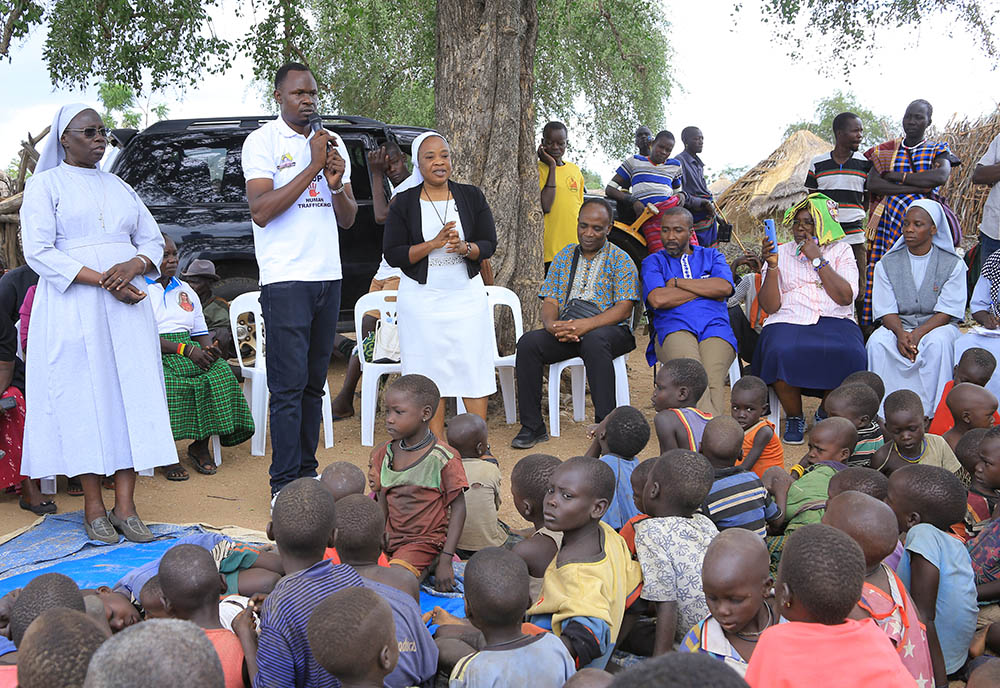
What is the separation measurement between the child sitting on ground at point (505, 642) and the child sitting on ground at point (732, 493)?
115 centimetres

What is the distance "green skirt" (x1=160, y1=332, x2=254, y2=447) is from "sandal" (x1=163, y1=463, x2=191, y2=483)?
0.21m

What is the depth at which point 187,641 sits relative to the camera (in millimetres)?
1349

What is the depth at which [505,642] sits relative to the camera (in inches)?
93.4

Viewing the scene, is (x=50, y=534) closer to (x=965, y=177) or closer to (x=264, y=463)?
(x=264, y=463)

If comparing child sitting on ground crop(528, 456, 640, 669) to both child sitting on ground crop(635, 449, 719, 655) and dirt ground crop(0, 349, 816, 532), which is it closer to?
child sitting on ground crop(635, 449, 719, 655)

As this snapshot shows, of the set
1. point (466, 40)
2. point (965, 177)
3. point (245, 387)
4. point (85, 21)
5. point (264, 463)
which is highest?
point (85, 21)

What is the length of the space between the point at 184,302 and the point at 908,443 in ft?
13.4

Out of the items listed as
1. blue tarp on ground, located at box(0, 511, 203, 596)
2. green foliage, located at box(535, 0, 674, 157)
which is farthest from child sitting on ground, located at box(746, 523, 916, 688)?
green foliage, located at box(535, 0, 674, 157)

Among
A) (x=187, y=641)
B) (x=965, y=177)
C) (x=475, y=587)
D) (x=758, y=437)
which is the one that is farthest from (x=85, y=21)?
(x=965, y=177)

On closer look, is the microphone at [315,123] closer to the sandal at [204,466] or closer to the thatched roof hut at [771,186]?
the sandal at [204,466]

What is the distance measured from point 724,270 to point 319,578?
422cm

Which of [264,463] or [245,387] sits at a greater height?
[245,387]

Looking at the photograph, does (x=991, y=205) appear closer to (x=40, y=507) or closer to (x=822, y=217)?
(x=822, y=217)

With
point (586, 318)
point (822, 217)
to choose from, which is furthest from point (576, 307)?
point (822, 217)
